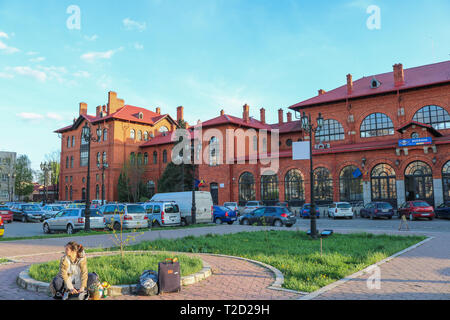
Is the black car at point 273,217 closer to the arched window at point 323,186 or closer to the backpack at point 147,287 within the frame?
the arched window at point 323,186

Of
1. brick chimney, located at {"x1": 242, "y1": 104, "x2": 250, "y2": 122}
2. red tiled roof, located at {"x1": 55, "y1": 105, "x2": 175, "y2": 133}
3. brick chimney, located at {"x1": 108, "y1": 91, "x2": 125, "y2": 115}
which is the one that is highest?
brick chimney, located at {"x1": 108, "y1": 91, "x2": 125, "y2": 115}

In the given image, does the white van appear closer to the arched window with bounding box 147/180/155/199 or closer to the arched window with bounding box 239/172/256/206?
the arched window with bounding box 239/172/256/206

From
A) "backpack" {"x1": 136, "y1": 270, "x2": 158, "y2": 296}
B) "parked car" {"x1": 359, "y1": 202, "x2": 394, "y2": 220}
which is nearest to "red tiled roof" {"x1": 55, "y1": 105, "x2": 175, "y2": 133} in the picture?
"parked car" {"x1": 359, "y1": 202, "x2": 394, "y2": 220}

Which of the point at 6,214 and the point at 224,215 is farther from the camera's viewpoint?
the point at 6,214

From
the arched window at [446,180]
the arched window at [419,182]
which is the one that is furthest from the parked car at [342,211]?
the arched window at [446,180]

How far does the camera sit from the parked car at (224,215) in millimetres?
24822

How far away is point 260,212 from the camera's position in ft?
72.5

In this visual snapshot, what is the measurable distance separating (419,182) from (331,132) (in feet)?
37.4

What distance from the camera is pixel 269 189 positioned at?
3788 cm

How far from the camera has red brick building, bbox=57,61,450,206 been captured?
97.3ft

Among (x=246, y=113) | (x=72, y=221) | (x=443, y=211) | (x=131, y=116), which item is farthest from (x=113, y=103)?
(x=443, y=211)

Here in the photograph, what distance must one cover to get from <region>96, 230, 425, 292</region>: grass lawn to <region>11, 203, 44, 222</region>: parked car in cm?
2182

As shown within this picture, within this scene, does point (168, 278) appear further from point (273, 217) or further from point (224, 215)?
point (224, 215)
